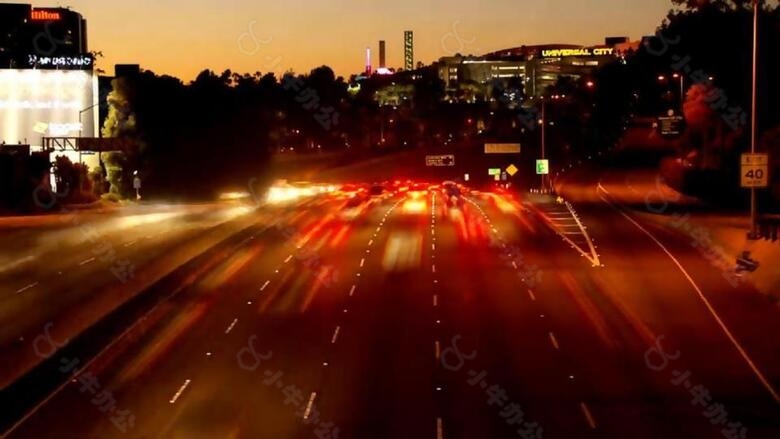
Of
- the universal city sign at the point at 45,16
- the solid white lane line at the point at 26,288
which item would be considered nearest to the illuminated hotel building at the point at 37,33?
the universal city sign at the point at 45,16

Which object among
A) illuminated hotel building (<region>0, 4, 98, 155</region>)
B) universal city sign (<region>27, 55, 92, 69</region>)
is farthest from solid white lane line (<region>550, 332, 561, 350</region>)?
universal city sign (<region>27, 55, 92, 69</region>)

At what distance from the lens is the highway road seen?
17.3m

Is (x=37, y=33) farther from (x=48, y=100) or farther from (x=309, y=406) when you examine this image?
(x=309, y=406)

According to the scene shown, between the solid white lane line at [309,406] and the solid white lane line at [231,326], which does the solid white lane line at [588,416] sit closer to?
the solid white lane line at [309,406]

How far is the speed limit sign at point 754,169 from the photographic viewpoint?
38812 millimetres

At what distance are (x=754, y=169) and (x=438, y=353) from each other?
19188 mm

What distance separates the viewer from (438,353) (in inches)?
926

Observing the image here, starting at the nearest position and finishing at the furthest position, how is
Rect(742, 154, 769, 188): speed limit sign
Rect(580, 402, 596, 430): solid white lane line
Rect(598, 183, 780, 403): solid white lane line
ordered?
Rect(580, 402, 596, 430): solid white lane line < Rect(598, 183, 780, 403): solid white lane line < Rect(742, 154, 769, 188): speed limit sign

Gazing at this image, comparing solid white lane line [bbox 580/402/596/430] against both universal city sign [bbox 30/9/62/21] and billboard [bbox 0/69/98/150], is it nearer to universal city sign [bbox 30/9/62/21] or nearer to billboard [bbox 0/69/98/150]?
billboard [bbox 0/69/98/150]

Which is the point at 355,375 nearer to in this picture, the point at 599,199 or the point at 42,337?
the point at 42,337

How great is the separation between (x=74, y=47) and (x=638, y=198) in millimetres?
72001

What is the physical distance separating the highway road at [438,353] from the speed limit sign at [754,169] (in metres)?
3.06

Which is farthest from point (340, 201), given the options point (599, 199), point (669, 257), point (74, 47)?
point (74, 47)

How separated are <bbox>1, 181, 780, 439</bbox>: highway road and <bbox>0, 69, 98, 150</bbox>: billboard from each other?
59162 millimetres
